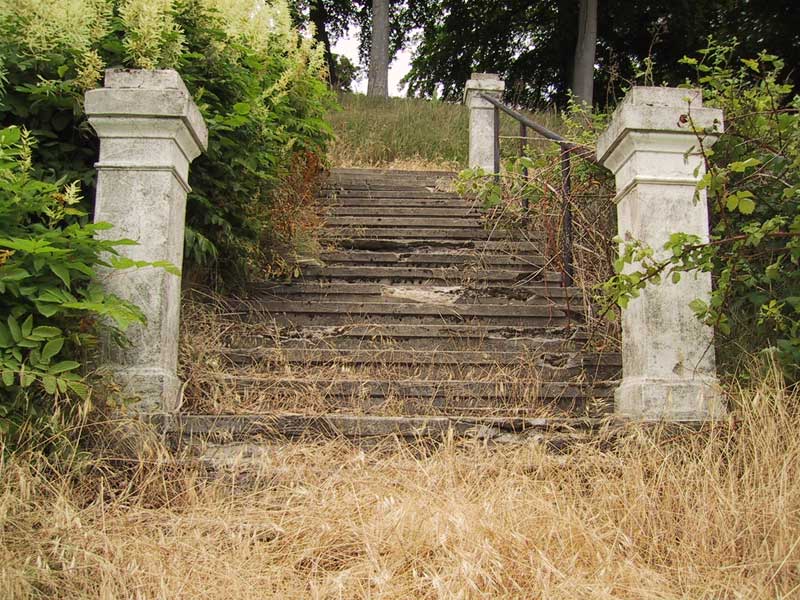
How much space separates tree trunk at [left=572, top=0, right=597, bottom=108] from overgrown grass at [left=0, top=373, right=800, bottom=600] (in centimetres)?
1160

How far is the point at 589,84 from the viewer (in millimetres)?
13922

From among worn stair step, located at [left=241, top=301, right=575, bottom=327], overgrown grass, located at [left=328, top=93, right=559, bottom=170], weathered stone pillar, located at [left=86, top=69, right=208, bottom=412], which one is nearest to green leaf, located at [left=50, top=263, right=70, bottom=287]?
weathered stone pillar, located at [left=86, top=69, right=208, bottom=412]

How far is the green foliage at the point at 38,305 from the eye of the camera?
281 centimetres

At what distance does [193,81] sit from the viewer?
4.17 metres

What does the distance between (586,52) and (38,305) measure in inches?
509

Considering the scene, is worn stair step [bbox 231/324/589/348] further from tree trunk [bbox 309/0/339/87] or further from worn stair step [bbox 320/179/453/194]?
tree trunk [bbox 309/0/339/87]

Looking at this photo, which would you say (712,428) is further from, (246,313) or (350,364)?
(246,313)

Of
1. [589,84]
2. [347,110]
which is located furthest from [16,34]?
[589,84]

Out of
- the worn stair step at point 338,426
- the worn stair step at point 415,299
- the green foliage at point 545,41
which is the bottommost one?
the worn stair step at point 338,426

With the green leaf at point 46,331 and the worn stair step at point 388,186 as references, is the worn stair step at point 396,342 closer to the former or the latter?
the green leaf at point 46,331

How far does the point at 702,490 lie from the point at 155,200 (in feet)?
8.50

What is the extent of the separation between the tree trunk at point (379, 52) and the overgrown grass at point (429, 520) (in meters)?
12.7

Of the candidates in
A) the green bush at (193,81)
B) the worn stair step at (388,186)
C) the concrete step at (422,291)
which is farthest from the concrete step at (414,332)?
the worn stair step at (388,186)

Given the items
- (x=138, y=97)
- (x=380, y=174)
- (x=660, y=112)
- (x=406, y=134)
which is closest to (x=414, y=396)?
(x=660, y=112)
